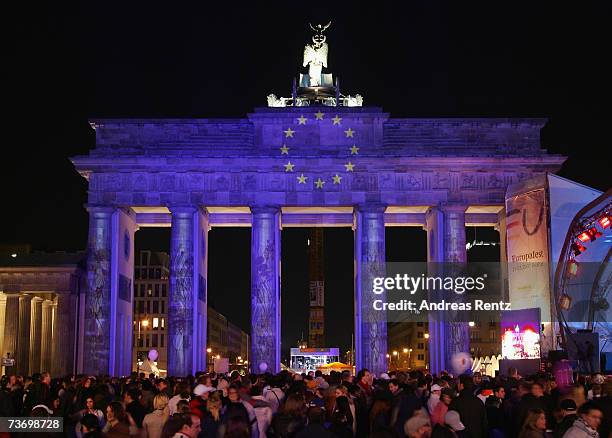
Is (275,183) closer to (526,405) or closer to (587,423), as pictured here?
(526,405)

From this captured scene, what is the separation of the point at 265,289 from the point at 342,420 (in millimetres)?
46222

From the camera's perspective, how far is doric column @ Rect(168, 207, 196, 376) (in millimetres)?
60719

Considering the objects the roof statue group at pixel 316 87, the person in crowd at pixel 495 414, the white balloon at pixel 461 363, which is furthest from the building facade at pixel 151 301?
the person in crowd at pixel 495 414

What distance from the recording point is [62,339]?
7094 cm

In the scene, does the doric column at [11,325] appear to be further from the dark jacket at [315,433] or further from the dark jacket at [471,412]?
the dark jacket at [315,433]

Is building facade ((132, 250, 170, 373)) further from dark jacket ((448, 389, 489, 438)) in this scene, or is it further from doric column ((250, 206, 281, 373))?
dark jacket ((448, 389, 489, 438))

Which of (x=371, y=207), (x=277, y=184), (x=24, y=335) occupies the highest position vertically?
(x=277, y=184)

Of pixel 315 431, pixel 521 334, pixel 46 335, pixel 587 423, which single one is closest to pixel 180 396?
pixel 315 431

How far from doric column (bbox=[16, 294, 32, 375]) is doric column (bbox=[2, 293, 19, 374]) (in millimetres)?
787

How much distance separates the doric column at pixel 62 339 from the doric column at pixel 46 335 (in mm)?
6259

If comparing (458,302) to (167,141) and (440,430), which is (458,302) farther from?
(440,430)

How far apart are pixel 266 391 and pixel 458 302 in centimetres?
4225

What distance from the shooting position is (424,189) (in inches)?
2470

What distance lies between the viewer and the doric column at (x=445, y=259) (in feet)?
200
